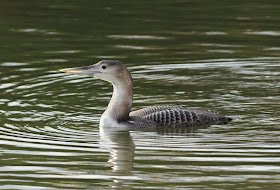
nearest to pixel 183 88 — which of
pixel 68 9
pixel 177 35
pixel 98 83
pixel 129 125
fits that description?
pixel 98 83

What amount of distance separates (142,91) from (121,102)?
2229mm

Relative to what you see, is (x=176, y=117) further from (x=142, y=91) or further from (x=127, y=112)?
(x=142, y=91)

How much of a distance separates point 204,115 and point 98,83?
3389mm

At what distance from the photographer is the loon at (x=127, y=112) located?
1247 cm

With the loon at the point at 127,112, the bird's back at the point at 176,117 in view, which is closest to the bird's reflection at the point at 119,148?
the loon at the point at 127,112

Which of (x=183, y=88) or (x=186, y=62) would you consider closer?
(x=183, y=88)

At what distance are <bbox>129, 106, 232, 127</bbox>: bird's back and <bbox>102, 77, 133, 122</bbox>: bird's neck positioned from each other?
18cm

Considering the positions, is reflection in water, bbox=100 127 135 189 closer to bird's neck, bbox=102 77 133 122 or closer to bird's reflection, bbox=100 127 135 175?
bird's reflection, bbox=100 127 135 175

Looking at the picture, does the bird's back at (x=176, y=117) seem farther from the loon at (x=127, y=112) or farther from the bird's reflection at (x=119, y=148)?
the bird's reflection at (x=119, y=148)

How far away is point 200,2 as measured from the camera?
23.3m

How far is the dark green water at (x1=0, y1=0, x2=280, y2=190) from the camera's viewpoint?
396 inches

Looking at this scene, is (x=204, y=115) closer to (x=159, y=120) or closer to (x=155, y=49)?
(x=159, y=120)

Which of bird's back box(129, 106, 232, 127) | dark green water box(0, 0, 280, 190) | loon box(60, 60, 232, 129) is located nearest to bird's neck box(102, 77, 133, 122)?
loon box(60, 60, 232, 129)

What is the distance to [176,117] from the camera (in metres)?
12.6
